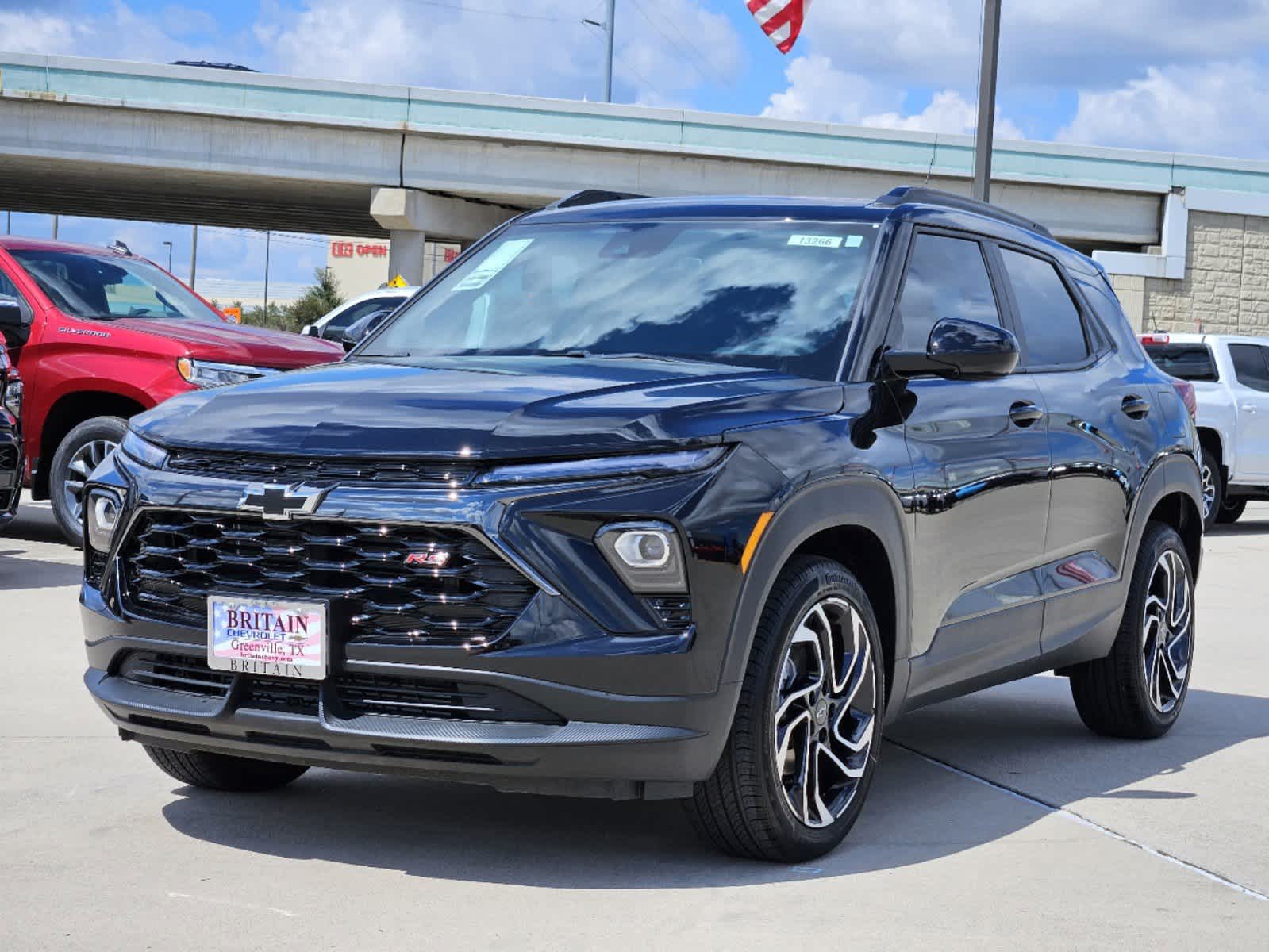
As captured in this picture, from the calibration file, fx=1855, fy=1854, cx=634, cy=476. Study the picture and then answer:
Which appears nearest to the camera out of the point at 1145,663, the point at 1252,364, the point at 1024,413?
the point at 1024,413

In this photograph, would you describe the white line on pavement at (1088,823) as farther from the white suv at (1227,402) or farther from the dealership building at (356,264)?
the dealership building at (356,264)

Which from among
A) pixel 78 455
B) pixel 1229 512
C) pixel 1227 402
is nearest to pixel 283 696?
pixel 78 455

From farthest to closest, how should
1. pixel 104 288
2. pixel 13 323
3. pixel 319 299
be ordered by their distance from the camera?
pixel 319 299, pixel 104 288, pixel 13 323

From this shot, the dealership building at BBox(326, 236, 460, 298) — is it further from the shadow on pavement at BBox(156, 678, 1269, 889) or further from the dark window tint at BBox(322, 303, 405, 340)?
the shadow on pavement at BBox(156, 678, 1269, 889)

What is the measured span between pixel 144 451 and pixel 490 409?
95 cm

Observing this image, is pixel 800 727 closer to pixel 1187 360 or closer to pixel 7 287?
A: pixel 7 287

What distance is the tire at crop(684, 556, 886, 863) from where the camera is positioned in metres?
4.55

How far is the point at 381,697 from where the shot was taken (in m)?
4.36

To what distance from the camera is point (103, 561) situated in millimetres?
4793

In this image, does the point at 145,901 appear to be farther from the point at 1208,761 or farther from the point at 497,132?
the point at 497,132

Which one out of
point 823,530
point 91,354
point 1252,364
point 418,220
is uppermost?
point 418,220

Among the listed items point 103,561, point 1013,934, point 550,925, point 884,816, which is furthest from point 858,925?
point 103,561

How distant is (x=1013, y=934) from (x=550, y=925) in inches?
42.7

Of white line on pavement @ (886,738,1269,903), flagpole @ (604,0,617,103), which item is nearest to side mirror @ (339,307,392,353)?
white line on pavement @ (886,738,1269,903)
